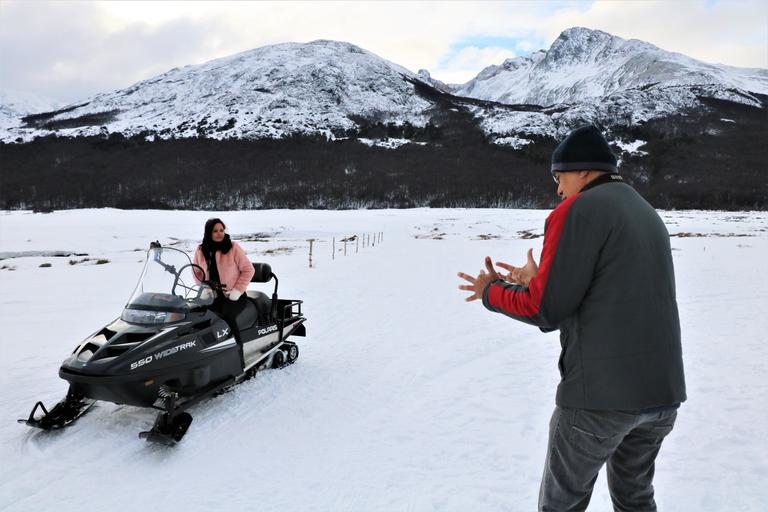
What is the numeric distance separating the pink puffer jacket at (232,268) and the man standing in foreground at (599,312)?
169 inches

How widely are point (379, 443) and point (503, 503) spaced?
129 centimetres

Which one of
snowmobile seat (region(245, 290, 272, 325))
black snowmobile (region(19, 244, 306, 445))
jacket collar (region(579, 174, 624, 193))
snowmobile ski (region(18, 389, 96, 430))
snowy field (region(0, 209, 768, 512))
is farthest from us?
snowmobile seat (region(245, 290, 272, 325))

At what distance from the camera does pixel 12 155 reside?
13288 cm

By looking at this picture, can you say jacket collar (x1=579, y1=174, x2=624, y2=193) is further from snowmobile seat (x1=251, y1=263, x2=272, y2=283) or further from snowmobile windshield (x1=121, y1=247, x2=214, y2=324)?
snowmobile seat (x1=251, y1=263, x2=272, y2=283)

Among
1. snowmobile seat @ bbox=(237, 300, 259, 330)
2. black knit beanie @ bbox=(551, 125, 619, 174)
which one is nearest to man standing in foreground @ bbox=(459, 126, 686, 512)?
black knit beanie @ bbox=(551, 125, 619, 174)

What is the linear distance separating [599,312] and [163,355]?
3809mm

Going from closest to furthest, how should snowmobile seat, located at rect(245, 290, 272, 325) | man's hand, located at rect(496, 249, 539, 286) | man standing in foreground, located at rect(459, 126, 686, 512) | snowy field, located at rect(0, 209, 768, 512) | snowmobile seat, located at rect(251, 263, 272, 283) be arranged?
man standing in foreground, located at rect(459, 126, 686, 512) → man's hand, located at rect(496, 249, 539, 286) → snowy field, located at rect(0, 209, 768, 512) → snowmobile seat, located at rect(245, 290, 272, 325) → snowmobile seat, located at rect(251, 263, 272, 283)

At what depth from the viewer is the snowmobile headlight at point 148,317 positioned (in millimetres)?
4645

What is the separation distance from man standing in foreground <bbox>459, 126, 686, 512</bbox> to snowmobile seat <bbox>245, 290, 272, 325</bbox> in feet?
14.3

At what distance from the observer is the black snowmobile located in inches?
165

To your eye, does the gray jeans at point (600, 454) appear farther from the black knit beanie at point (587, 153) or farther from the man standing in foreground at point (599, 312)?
the black knit beanie at point (587, 153)

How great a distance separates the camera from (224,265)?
5926mm

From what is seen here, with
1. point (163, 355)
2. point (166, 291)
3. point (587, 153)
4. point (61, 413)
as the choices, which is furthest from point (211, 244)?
point (587, 153)

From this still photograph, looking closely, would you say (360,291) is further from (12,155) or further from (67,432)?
(12,155)
